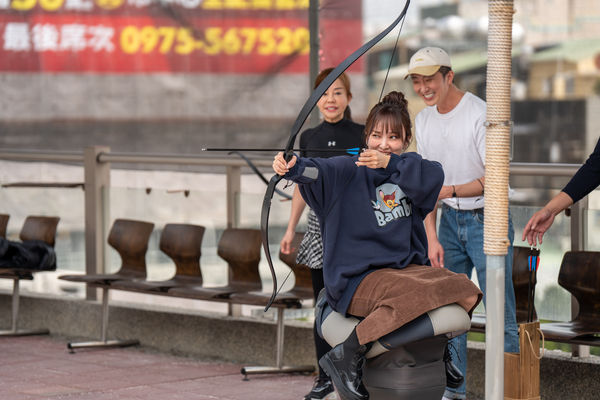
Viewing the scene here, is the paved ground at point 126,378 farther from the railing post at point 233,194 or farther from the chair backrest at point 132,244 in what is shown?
the railing post at point 233,194

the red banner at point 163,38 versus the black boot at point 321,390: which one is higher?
the red banner at point 163,38

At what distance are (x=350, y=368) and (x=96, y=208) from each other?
15.6 ft

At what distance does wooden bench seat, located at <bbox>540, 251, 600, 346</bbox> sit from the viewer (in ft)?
17.4

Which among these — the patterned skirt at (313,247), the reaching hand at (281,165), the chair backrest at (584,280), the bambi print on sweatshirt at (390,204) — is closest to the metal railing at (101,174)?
the patterned skirt at (313,247)

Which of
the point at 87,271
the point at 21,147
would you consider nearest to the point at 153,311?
the point at 87,271

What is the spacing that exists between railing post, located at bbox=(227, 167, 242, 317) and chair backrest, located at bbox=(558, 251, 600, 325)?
7.99ft

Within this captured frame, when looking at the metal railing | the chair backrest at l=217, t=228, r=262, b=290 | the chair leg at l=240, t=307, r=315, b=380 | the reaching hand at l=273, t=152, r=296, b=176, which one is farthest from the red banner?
the reaching hand at l=273, t=152, r=296, b=176

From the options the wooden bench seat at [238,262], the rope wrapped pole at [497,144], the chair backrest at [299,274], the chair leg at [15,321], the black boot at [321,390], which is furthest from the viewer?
the chair leg at [15,321]

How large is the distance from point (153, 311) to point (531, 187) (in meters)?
2.82

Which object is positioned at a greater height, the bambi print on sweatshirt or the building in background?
the building in background

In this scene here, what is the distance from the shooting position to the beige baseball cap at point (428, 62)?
199 inches

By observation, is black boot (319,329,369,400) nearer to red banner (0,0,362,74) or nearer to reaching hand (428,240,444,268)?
reaching hand (428,240,444,268)

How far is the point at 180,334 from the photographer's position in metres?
7.52

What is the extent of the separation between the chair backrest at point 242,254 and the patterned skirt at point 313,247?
147 cm
